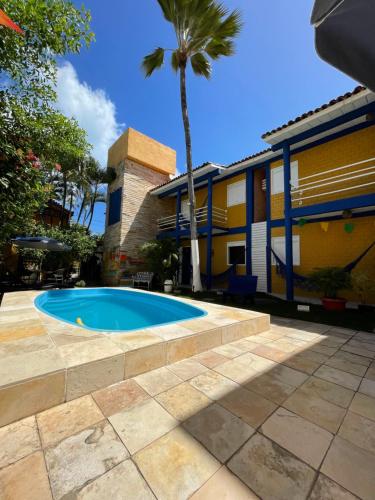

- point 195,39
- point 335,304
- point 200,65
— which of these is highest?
point 195,39

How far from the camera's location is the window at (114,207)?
12.0 m

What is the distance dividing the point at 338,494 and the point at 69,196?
18.6 meters

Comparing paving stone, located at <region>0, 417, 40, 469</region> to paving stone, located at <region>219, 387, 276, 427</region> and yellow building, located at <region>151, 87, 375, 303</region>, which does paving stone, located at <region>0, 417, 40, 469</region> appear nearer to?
paving stone, located at <region>219, 387, 276, 427</region>

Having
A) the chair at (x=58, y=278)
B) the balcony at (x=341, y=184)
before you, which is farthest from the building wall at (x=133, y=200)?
the balcony at (x=341, y=184)

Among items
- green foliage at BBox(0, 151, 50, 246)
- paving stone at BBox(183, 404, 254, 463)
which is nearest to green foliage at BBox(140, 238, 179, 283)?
green foliage at BBox(0, 151, 50, 246)

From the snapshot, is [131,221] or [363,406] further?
[131,221]

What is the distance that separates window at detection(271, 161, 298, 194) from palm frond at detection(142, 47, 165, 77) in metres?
6.46

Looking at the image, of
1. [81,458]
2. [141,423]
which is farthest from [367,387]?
[81,458]

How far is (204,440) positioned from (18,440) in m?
1.28

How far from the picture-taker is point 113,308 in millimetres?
6699

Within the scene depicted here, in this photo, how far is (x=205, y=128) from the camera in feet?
36.9

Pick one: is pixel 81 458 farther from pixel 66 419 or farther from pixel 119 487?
pixel 66 419

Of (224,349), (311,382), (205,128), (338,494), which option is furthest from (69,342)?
(205,128)

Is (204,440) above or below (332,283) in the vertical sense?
below
